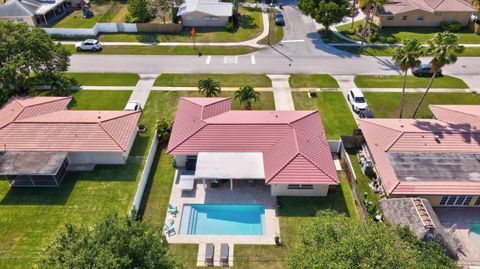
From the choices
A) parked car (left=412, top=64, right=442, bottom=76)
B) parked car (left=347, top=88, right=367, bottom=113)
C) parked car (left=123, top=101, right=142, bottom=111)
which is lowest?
parked car (left=123, top=101, right=142, bottom=111)

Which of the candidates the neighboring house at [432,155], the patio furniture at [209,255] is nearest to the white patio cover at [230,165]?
the patio furniture at [209,255]

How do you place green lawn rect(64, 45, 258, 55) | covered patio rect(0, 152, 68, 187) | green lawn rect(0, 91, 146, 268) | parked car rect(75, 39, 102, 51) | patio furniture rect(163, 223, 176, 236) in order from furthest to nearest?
green lawn rect(64, 45, 258, 55), parked car rect(75, 39, 102, 51), covered patio rect(0, 152, 68, 187), patio furniture rect(163, 223, 176, 236), green lawn rect(0, 91, 146, 268)

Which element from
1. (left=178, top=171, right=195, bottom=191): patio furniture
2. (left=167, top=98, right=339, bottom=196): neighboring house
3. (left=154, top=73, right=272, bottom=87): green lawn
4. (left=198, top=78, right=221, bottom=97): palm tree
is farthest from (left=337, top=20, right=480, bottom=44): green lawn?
(left=178, top=171, right=195, bottom=191): patio furniture

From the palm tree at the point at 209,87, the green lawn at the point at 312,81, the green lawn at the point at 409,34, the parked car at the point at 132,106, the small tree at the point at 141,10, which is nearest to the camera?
the parked car at the point at 132,106

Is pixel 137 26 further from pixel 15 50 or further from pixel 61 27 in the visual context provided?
pixel 15 50

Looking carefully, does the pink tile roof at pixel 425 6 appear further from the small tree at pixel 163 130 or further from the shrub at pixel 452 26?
the small tree at pixel 163 130

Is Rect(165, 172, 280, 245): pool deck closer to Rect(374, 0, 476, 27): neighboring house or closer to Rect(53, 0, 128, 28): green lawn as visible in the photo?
Rect(374, 0, 476, 27): neighboring house
